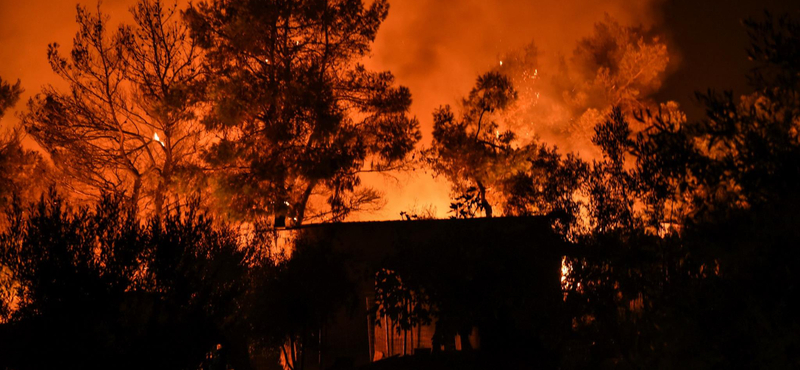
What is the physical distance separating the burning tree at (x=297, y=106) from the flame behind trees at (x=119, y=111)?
2.71 meters

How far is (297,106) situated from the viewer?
1994 centimetres

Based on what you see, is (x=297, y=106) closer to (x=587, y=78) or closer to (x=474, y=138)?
(x=474, y=138)

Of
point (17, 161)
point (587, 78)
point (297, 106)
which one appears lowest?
point (17, 161)

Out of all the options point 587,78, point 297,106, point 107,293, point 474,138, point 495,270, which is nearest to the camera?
point 107,293

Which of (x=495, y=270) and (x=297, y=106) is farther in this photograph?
(x=297, y=106)

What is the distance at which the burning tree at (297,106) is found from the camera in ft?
64.2

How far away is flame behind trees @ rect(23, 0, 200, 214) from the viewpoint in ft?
73.6

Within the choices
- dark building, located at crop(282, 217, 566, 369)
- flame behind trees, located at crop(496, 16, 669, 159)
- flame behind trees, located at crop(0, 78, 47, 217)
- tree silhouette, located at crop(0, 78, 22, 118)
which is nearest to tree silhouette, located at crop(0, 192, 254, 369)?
dark building, located at crop(282, 217, 566, 369)

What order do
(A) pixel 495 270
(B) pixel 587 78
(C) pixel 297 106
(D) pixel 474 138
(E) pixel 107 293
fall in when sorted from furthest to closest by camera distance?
(B) pixel 587 78
(D) pixel 474 138
(C) pixel 297 106
(A) pixel 495 270
(E) pixel 107 293

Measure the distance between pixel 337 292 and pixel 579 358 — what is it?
571cm

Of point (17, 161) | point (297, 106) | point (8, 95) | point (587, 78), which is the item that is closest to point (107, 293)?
point (297, 106)

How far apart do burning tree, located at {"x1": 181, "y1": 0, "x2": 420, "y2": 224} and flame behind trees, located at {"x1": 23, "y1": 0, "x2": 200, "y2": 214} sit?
271 centimetres

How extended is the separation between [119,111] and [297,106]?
763 centimetres

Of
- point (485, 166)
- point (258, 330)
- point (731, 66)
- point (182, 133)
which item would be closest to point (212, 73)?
point (182, 133)
